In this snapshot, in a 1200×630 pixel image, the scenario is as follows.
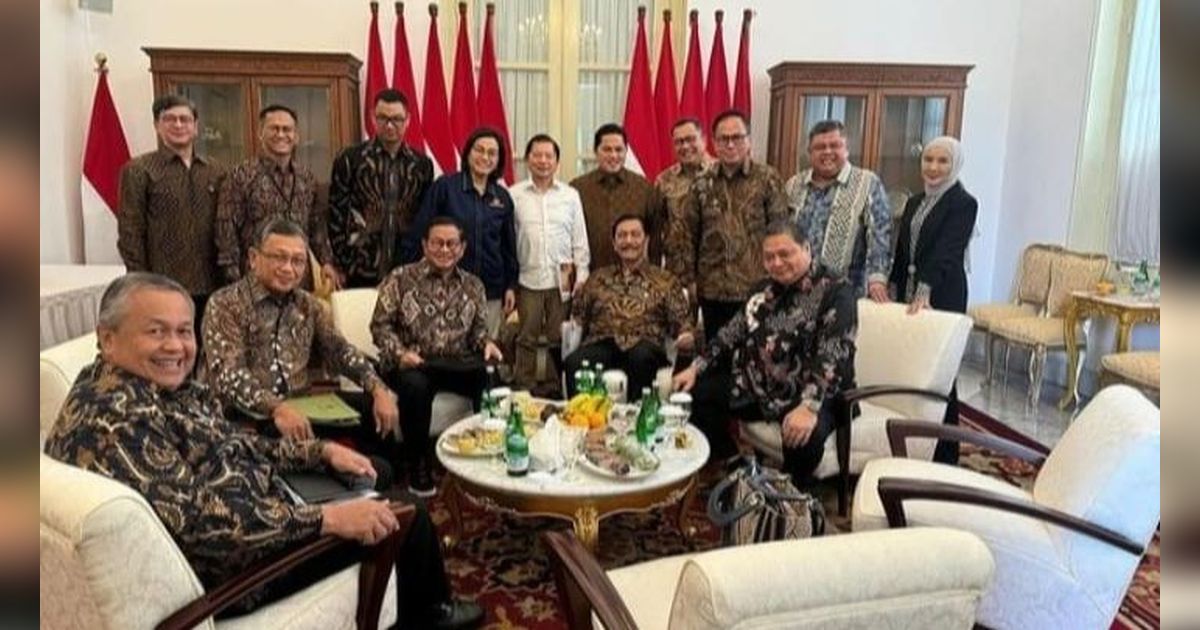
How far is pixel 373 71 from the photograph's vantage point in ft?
15.7

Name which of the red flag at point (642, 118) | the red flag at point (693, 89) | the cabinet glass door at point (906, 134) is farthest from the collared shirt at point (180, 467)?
the cabinet glass door at point (906, 134)

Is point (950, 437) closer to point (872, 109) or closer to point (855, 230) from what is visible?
point (855, 230)

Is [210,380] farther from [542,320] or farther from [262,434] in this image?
[542,320]

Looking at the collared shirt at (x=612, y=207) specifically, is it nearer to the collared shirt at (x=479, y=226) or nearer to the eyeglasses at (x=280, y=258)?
the collared shirt at (x=479, y=226)

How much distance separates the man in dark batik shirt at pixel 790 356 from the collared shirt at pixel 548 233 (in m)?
1.00

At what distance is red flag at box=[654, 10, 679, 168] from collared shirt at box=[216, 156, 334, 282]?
225cm

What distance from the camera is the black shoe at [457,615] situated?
7.10 ft

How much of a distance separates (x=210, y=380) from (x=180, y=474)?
1.14 metres

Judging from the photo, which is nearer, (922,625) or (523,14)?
(922,625)

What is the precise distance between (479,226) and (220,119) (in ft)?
6.70

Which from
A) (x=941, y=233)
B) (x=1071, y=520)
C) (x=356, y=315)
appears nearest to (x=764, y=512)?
(x=1071, y=520)

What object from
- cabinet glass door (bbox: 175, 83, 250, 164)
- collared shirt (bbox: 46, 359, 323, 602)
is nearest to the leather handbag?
collared shirt (bbox: 46, 359, 323, 602)

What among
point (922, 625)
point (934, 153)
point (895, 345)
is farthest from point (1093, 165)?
point (922, 625)

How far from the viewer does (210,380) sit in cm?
263
